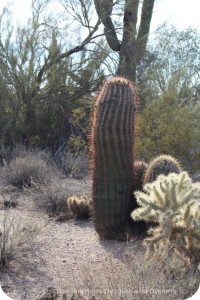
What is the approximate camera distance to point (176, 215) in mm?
4188

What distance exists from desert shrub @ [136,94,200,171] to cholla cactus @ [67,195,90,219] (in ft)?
6.65

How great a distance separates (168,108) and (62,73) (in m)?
3.54

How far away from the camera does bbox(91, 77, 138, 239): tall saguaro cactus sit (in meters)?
5.26

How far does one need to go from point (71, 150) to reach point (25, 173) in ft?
8.24

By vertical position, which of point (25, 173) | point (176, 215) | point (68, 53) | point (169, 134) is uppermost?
point (68, 53)

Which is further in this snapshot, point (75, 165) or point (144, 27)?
point (144, 27)

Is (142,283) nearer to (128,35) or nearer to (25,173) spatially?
(25,173)

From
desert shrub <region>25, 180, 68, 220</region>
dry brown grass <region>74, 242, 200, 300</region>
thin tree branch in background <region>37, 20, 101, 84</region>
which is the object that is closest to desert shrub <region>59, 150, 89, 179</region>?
desert shrub <region>25, 180, 68, 220</region>

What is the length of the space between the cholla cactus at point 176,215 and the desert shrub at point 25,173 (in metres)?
3.97

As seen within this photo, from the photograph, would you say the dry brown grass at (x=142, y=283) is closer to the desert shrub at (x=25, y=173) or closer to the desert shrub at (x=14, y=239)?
the desert shrub at (x=14, y=239)

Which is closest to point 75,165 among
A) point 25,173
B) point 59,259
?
point 25,173

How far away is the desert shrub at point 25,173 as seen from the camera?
A: 8.28 m

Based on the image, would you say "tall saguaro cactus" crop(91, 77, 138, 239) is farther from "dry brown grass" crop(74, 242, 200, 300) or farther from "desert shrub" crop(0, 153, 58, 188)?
"desert shrub" crop(0, 153, 58, 188)

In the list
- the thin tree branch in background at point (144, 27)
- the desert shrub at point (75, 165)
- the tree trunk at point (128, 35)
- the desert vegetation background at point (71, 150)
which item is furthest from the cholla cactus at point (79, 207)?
the thin tree branch in background at point (144, 27)
